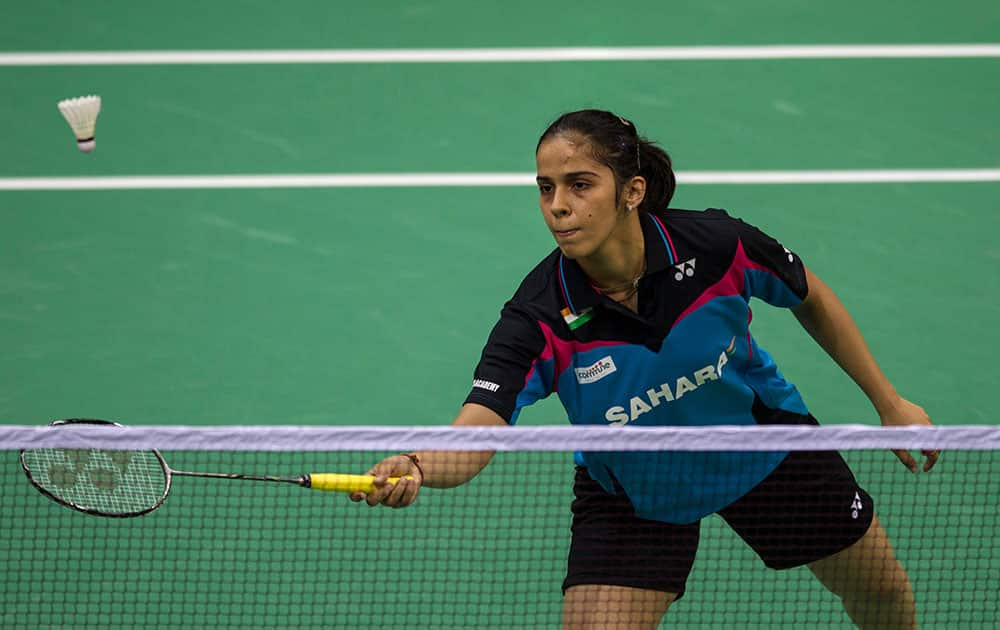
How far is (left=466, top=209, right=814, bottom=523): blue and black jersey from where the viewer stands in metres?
4.05

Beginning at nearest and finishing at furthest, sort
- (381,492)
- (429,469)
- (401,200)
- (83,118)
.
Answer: (381,492), (429,469), (83,118), (401,200)

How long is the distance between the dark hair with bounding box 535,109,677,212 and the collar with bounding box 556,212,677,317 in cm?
15

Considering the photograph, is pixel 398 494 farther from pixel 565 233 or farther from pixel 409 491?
pixel 565 233

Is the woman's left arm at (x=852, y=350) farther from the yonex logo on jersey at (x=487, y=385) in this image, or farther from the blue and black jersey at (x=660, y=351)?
the yonex logo on jersey at (x=487, y=385)

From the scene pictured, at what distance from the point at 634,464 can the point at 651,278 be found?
0.52 meters

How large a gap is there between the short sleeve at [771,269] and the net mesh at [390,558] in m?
1.18

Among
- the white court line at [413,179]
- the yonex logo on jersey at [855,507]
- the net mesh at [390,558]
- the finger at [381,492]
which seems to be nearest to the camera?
the finger at [381,492]

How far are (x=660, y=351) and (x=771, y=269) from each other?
43 centimetres

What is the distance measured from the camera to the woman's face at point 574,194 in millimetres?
3924

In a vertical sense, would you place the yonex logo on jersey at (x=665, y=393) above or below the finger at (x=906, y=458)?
above

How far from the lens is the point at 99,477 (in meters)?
4.20

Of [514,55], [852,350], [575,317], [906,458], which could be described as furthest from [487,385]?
[514,55]

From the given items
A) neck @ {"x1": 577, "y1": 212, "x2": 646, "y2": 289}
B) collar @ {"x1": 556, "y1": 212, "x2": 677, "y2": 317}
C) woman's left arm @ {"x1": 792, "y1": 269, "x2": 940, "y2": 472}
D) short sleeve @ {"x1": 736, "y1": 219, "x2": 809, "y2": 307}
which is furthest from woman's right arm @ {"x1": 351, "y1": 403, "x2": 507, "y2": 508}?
woman's left arm @ {"x1": 792, "y1": 269, "x2": 940, "y2": 472}

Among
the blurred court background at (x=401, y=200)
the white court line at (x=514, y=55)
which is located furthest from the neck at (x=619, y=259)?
the white court line at (x=514, y=55)
